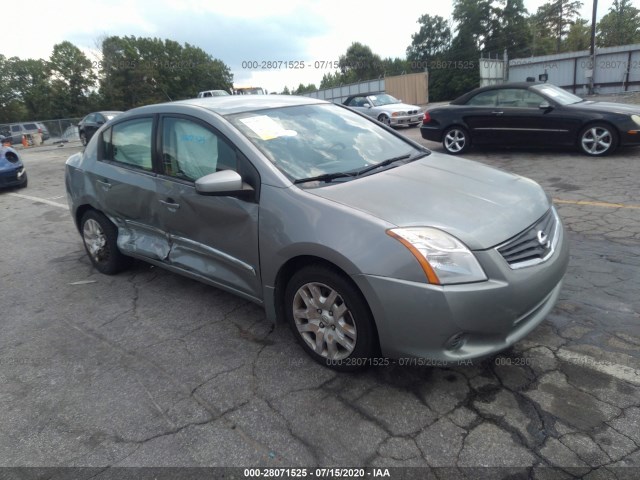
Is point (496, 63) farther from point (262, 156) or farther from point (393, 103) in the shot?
point (262, 156)

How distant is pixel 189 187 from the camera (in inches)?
130

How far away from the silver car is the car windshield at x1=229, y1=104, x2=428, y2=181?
12.0m

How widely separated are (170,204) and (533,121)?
7.37m

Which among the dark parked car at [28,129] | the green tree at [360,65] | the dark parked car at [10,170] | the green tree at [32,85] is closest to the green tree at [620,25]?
the green tree at [360,65]

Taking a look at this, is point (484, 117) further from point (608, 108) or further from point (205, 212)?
point (205, 212)

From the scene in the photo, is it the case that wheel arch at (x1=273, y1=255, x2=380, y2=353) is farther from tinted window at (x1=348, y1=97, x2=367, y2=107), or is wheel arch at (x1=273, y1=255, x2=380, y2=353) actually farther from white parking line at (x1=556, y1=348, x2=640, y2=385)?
tinted window at (x1=348, y1=97, x2=367, y2=107)

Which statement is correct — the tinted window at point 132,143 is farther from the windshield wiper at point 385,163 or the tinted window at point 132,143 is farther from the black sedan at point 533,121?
the black sedan at point 533,121

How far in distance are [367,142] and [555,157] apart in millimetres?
6354

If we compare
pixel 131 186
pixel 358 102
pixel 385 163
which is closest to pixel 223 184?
pixel 385 163

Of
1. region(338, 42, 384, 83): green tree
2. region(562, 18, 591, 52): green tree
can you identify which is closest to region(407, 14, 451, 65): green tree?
region(338, 42, 384, 83): green tree

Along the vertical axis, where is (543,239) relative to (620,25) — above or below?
below

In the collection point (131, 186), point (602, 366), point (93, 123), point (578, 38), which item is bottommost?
point (602, 366)

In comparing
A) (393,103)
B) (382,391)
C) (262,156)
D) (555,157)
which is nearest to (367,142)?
(262,156)

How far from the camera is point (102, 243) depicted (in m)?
4.47
